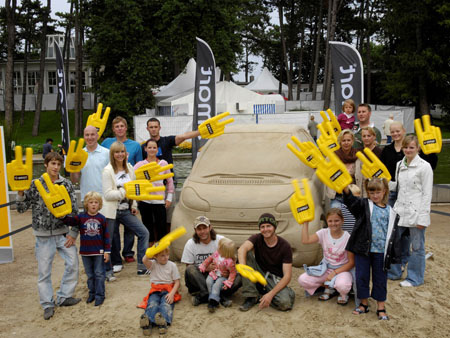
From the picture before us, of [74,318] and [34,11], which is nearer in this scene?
[74,318]

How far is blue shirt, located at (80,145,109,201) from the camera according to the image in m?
5.68

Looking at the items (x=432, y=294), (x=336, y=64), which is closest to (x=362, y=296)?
(x=432, y=294)

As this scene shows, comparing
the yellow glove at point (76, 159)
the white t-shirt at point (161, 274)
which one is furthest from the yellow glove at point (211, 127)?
the white t-shirt at point (161, 274)

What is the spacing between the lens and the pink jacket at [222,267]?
489 cm

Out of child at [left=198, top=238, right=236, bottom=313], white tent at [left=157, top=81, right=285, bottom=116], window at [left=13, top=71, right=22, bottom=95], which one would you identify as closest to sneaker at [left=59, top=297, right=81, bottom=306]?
child at [left=198, top=238, right=236, bottom=313]

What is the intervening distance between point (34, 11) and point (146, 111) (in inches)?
784

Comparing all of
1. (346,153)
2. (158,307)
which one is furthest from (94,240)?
(346,153)

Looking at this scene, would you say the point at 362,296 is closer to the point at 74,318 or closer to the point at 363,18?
the point at 74,318

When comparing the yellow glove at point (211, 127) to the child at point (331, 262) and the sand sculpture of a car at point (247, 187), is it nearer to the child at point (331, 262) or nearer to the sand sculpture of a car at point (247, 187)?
the sand sculpture of a car at point (247, 187)

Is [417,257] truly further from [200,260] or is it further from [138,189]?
[138,189]

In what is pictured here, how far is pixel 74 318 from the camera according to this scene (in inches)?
185

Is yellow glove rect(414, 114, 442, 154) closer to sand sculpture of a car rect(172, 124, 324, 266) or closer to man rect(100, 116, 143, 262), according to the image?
sand sculpture of a car rect(172, 124, 324, 266)

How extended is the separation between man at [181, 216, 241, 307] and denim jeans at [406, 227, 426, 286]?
183 centimetres

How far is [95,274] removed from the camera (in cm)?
504
